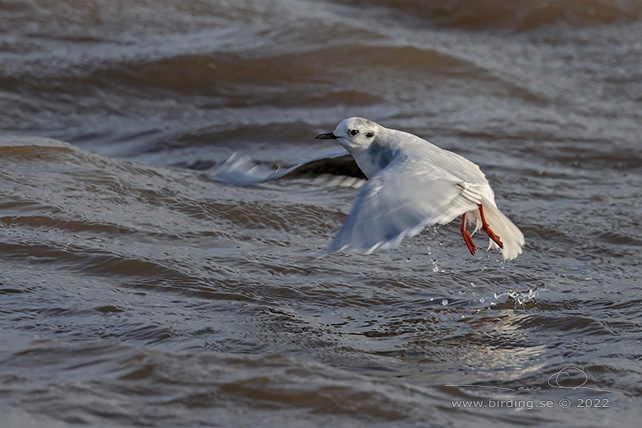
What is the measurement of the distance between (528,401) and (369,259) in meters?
1.82

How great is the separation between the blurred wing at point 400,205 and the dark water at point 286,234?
540mm

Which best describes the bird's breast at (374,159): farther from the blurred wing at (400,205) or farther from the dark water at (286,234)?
the dark water at (286,234)

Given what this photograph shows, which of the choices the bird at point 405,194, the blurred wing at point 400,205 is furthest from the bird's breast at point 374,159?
the blurred wing at point 400,205

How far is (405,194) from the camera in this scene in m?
3.66

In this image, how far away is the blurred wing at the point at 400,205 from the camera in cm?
349

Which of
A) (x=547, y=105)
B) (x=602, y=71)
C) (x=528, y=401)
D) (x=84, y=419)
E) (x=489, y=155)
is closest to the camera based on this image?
(x=84, y=419)

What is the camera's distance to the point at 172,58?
8875mm

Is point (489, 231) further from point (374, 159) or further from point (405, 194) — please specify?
point (405, 194)

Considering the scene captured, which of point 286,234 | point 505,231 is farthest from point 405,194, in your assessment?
point 286,234

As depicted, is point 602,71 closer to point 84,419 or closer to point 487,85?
point 487,85

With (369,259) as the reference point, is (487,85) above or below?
above

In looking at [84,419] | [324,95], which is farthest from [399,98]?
[84,419]

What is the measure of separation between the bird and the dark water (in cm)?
50

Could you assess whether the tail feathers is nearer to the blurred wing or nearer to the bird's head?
the blurred wing
